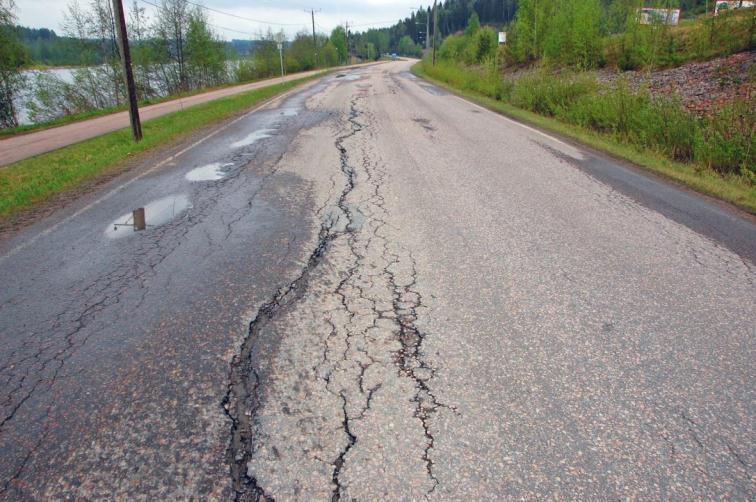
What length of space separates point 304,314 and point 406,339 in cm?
81

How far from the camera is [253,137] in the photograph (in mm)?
10727

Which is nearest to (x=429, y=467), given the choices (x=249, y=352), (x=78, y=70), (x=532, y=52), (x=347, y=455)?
(x=347, y=455)

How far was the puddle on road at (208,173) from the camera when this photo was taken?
7243 millimetres

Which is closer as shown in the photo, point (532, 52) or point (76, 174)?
point (76, 174)

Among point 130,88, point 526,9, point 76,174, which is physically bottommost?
point 76,174

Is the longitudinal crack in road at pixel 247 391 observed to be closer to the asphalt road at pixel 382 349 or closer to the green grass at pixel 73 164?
the asphalt road at pixel 382 349

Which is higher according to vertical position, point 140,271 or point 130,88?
point 130,88

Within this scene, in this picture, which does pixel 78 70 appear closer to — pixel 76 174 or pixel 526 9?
pixel 76 174

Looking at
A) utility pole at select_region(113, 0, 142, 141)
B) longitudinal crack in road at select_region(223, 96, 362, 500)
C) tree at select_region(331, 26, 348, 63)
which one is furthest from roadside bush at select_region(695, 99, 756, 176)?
tree at select_region(331, 26, 348, 63)

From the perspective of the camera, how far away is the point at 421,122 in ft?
40.1

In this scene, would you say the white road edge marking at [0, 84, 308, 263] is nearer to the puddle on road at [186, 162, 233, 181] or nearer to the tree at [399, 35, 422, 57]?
the puddle on road at [186, 162, 233, 181]

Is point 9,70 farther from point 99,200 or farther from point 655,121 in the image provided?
point 655,121

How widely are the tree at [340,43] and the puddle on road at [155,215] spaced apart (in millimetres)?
92162

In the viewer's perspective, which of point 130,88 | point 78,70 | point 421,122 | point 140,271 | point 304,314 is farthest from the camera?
point 78,70
